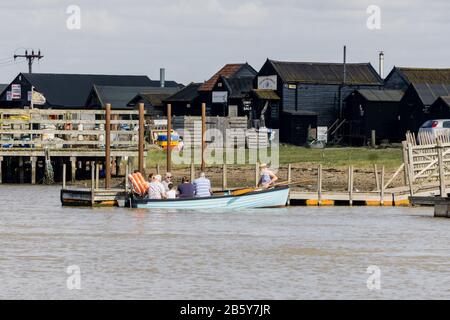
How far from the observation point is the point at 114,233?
4272 cm

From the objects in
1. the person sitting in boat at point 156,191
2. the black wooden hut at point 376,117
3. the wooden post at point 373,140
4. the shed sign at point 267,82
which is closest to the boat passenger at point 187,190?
the person sitting in boat at point 156,191

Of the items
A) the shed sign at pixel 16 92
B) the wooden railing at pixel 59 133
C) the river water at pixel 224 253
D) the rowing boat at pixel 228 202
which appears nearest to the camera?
the river water at pixel 224 253

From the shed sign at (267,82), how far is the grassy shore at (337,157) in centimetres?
1728

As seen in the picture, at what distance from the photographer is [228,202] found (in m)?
48.4

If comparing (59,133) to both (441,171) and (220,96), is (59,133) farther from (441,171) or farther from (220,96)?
(220,96)

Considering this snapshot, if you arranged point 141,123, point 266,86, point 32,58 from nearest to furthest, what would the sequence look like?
point 141,123 < point 266,86 < point 32,58

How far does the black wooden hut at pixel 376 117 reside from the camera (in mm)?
94812

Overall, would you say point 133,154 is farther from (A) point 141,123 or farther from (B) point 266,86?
(B) point 266,86

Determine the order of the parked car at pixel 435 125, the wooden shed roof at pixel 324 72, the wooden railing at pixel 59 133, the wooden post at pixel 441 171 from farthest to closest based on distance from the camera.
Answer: the wooden shed roof at pixel 324 72 → the parked car at pixel 435 125 → the wooden railing at pixel 59 133 → the wooden post at pixel 441 171

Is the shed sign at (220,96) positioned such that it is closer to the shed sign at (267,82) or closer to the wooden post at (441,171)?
the shed sign at (267,82)

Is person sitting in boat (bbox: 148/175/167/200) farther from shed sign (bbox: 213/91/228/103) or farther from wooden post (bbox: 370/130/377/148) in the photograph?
Answer: shed sign (bbox: 213/91/228/103)

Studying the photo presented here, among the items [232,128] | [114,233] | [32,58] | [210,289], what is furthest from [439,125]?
[32,58]

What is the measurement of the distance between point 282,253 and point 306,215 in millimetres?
11905

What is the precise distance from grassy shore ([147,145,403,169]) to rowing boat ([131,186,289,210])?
16.1 metres
